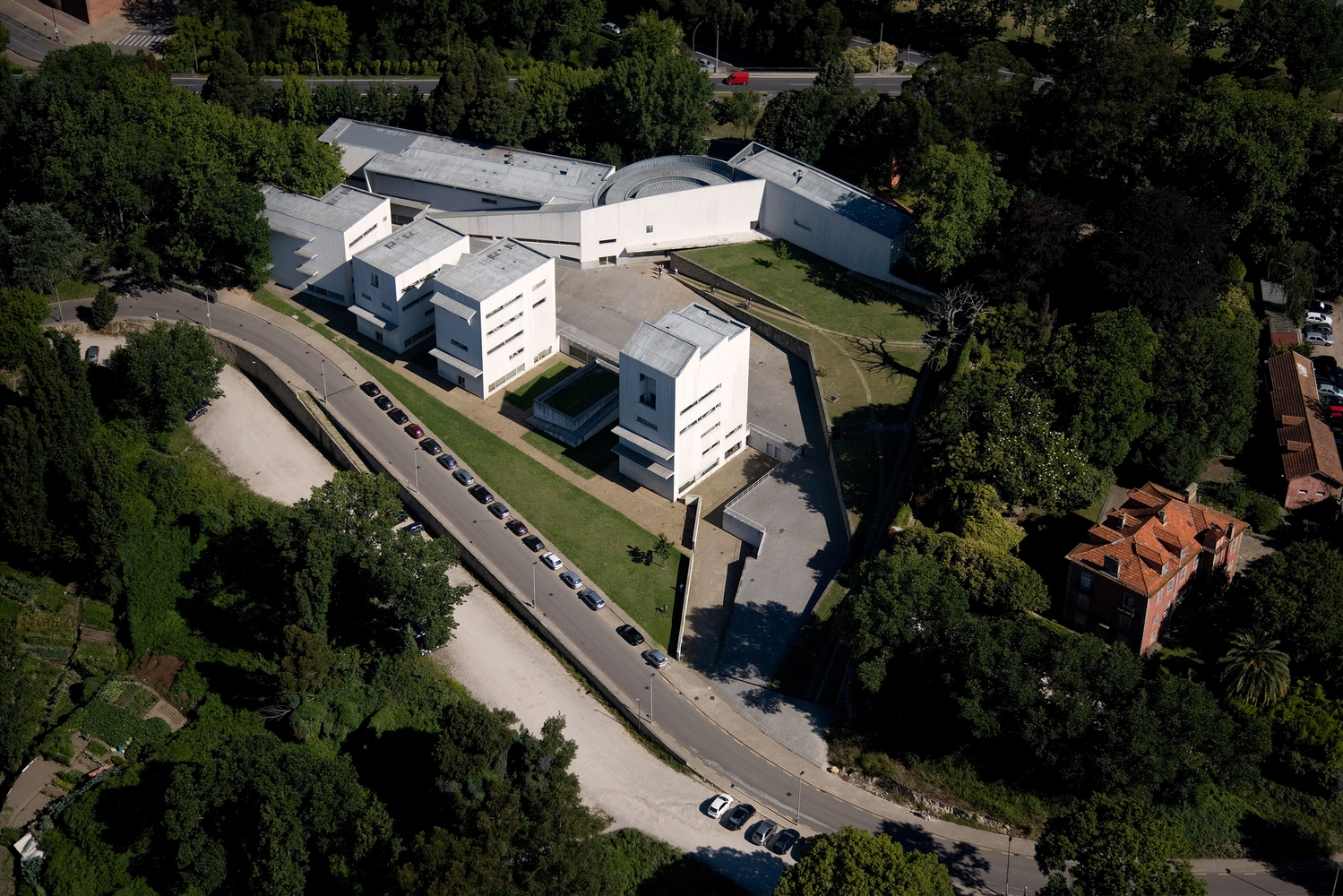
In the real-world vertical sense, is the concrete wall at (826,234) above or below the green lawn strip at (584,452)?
above

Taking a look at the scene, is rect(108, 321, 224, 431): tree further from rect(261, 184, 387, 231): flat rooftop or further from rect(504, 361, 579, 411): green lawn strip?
rect(504, 361, 579, 411): green lawn strip

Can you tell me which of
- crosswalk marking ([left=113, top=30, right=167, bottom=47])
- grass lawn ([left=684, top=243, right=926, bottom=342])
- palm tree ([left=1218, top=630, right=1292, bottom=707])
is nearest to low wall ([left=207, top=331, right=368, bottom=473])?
grass lawn ([left=684, top=243, right=926, bottom=342])

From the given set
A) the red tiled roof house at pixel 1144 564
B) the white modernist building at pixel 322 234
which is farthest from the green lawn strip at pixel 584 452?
the red tiled roof house at pixel 1144 564

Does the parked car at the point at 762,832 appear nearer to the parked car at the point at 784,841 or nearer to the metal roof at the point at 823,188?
the parked car at the point at 784,841

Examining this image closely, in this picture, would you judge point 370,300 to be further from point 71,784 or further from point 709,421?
point 71,784

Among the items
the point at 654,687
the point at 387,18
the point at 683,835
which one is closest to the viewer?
the point at 683,835

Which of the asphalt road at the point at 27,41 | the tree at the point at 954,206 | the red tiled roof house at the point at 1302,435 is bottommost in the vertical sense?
the asphalt road at the point at 27,41

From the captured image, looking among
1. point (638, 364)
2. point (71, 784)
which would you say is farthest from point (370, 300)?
point (71, 784)
